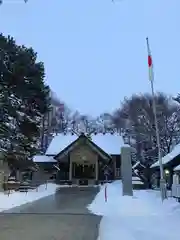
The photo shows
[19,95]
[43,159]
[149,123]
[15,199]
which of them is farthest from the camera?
[43,159]

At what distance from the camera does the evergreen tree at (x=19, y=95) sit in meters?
27.8

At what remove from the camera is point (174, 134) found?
5366cm

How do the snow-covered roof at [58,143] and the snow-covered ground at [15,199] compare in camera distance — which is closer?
the snow-covered ground at [15,199]

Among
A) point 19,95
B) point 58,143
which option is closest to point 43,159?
point 58,143

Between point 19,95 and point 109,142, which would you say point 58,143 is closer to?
point 109,142

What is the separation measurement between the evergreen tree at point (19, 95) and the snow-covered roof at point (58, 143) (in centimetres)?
2984

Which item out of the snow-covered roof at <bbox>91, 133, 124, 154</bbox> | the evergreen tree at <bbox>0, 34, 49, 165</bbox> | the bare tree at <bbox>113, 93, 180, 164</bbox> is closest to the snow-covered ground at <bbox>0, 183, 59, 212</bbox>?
the evergreen tree at <bbox>0, 34, 49, 165</bbox>

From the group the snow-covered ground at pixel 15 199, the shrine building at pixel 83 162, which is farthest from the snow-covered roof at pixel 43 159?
the snow-covered ground at pixel 15 199

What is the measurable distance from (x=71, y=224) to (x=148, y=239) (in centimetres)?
456

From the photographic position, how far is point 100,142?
2456 inches

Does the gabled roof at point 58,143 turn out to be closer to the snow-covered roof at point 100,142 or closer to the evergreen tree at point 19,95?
the snow-covered roof at point 100,142

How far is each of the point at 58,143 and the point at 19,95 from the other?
35.4 meters

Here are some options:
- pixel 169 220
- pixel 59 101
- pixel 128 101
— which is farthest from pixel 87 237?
pixel 59 101

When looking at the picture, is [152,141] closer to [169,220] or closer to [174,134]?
[174,134]
